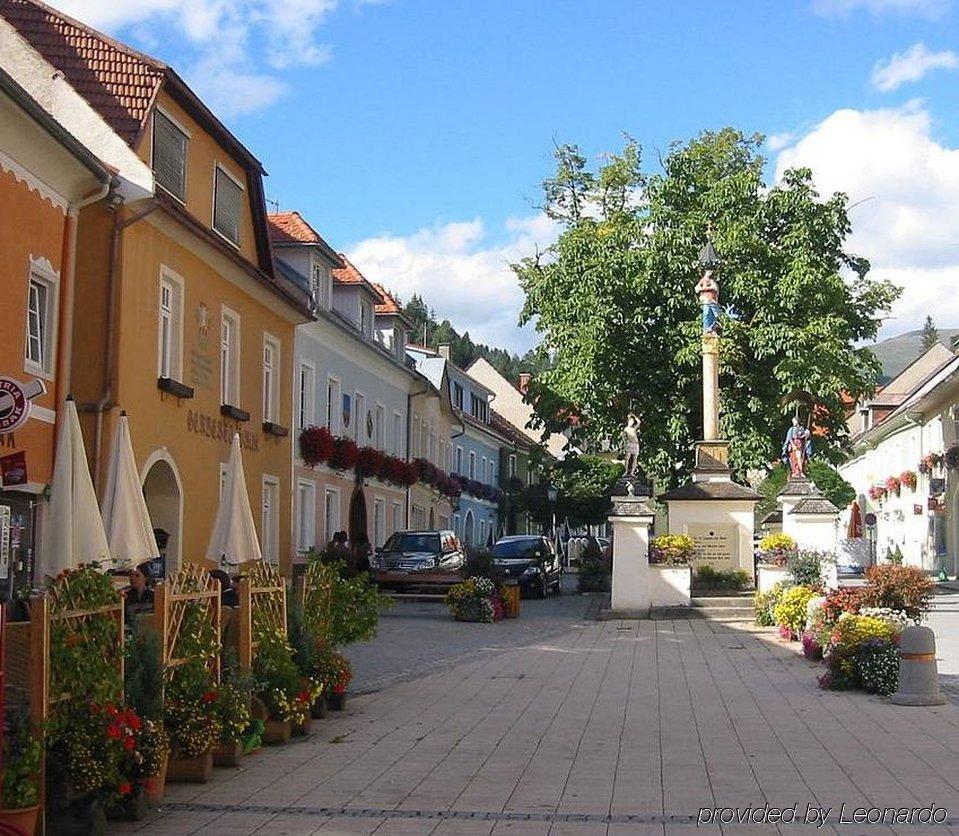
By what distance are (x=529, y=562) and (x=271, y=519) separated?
1054cm

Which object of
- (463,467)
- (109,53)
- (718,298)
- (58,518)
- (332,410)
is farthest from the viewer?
(463,467)

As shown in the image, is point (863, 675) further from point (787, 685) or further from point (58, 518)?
point (58, 518)

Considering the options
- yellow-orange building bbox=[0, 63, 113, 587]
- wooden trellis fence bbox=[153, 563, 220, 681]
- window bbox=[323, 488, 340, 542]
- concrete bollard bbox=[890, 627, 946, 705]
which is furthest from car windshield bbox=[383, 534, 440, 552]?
wooden trellis fence bbox=[153, 563, 220, 681]

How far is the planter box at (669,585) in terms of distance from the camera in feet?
86.7

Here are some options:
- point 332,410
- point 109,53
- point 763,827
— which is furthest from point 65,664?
point 332,410

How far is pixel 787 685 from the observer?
47.9 feet

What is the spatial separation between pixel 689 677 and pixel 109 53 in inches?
519

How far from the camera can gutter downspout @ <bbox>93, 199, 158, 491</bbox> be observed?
59.9ft

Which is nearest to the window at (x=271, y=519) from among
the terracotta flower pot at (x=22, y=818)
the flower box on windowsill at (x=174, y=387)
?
the flower box on windowsill at (x=174, y=387)

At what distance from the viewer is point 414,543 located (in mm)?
31484

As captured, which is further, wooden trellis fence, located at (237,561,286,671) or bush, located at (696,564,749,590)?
bush, located at (696,564,749,590)

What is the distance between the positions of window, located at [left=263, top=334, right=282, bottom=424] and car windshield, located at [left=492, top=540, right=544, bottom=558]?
10.7 meters

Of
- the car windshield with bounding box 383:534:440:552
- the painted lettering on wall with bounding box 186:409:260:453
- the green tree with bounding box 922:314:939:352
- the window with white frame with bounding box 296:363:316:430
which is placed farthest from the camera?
the green tree with bounding box 922:314:939:352

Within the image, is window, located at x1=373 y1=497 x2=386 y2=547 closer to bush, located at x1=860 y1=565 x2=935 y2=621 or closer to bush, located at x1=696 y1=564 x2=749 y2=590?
bush, located at x1=696 y1=564 x2=749 y2=590
